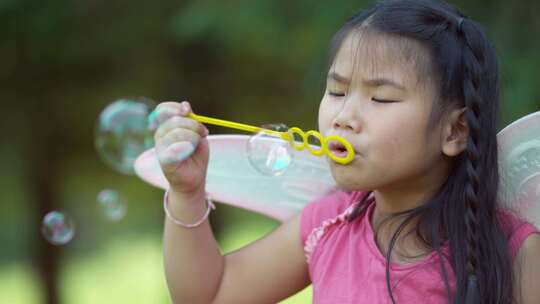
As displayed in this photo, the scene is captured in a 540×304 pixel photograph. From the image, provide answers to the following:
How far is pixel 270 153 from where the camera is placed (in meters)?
1.85

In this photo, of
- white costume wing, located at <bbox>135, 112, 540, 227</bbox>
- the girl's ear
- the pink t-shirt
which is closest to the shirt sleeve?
the pink t-shirt

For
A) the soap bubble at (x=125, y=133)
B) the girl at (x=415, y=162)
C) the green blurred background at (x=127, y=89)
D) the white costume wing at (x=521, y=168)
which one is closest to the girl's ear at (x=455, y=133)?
the girl at (x=415, y=162)

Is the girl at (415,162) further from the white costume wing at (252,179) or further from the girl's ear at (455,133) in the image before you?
the white costume wing at (252,179)

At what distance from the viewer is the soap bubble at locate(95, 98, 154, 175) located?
1.96 m

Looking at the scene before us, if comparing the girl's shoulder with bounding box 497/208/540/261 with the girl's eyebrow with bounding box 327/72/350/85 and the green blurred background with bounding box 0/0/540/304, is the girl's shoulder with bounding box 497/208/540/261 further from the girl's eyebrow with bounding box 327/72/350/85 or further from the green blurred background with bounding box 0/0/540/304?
the green blurred background with bounding box 0/0/540/304

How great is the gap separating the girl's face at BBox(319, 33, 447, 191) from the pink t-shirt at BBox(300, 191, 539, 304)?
17 centimetres

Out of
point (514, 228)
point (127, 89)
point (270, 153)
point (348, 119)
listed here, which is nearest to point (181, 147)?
point (270, 153)

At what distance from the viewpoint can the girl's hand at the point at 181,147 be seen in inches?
65.8

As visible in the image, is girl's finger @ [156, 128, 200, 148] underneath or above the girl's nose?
underneath

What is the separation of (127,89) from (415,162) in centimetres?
281

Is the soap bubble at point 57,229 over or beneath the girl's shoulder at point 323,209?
beneath

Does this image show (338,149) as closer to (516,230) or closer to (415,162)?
(415,162)

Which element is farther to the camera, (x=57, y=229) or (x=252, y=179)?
(x=57, y=229)

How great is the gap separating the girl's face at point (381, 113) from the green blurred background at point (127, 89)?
1.09 metres
